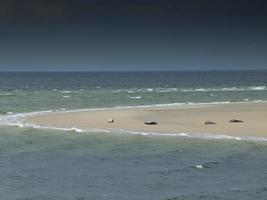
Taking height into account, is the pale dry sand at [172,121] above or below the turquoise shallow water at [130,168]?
below

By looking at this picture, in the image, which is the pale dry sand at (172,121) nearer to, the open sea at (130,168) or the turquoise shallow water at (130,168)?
the open sea at (130,168)

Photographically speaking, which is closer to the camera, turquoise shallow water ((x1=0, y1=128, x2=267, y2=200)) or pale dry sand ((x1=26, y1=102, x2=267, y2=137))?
turquoise shallow water ((x1=0, y1=128, x2=267, y2=200))

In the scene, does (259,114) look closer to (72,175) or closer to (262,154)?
A: (262,154)

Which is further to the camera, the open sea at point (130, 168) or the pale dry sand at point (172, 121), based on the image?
the pale dry sand at point (172, 121)

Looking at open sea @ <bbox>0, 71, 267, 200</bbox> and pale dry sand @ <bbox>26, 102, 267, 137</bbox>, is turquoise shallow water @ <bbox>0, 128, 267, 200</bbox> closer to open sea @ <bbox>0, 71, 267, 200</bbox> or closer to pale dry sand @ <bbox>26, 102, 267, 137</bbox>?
open sea @ <bbox>0, 71, 267, 200</bbox>

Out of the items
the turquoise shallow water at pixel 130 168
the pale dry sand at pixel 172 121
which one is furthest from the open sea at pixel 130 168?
the pale dry sand at pixel 172 121

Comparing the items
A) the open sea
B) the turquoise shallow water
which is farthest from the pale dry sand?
the turquoise shallow water

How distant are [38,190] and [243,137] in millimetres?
14097

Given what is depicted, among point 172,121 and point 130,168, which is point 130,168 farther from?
point 172,121

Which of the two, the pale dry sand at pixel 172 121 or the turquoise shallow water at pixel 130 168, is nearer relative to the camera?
the turquoise shallow water at pixel 130 168

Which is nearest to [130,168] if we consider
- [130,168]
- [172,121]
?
[130,168]

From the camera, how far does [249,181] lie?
2266 centimetres

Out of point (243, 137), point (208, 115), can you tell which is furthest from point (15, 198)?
point (208, 115)

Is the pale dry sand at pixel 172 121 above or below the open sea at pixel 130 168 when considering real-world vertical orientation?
below
